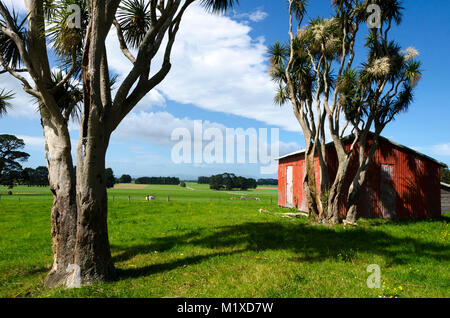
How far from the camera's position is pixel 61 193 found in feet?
20.6

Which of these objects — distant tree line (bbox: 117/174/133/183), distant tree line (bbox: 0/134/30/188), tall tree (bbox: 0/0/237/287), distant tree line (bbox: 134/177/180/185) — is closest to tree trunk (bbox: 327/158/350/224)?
tall tree (bbox: 0/0/237/287)

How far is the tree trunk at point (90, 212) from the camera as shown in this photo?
5.55 metres

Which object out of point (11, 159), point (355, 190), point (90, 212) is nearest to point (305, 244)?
point (90, 212)

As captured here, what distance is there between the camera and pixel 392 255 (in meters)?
7.68

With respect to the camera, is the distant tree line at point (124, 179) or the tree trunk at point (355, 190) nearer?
the tree trunk at point (355, 190)

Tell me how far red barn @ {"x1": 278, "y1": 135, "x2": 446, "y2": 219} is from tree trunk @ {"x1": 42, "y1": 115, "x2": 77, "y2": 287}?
582 inches

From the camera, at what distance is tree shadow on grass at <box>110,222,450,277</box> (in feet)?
24.0

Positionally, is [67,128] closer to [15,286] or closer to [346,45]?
[15,286]

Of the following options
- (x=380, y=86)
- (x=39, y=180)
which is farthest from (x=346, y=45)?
(x=39, y=180)

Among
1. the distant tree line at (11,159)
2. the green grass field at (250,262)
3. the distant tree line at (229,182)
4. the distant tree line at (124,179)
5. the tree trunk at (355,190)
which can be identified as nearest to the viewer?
the green grass field at (250,262)

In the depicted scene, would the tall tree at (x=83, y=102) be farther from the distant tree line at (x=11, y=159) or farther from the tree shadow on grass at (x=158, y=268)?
the distant tree line at (x=11, y=159)

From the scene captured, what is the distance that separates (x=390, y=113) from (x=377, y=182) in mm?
4544

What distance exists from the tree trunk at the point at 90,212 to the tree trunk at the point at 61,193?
515 mm

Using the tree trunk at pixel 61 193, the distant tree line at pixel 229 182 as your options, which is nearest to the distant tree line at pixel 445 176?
the distant tree line at pixel 229 182
